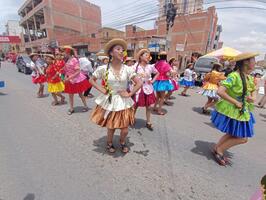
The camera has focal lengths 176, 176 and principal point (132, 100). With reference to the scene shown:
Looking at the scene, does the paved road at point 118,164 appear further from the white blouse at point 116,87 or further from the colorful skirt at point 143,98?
the white blouse at point 116,87

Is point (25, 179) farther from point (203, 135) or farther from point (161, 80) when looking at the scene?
point (161, 80)

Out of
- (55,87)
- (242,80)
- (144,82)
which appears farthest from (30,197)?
(55,87)

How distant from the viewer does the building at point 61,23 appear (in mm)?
36719

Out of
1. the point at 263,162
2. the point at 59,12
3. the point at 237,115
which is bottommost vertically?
the point at 263,162

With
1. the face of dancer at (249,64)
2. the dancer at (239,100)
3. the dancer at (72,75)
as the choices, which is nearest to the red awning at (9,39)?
the dancer at (72,75)

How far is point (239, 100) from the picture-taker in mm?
2604

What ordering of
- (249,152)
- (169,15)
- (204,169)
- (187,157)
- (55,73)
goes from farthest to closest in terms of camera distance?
(169,15) < (55,73) < (249,152) < (187,157) < (204,169)

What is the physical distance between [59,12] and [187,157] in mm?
44564

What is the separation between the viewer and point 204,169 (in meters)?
2.78

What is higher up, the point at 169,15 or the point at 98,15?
the point at 98,15

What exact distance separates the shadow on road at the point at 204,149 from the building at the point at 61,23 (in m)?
33.9

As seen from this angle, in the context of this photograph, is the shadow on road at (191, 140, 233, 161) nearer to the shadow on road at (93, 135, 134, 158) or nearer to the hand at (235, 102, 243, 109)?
the hand at (235, 102, 243, 109)

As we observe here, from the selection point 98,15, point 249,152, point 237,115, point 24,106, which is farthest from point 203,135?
point 98,15

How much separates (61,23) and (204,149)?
44342 mm
